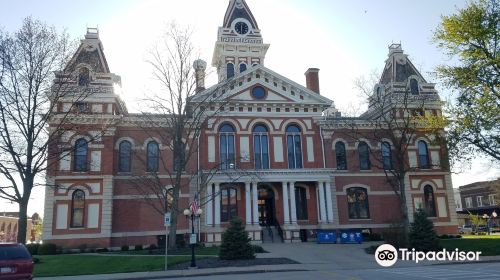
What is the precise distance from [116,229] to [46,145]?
36.7 feet

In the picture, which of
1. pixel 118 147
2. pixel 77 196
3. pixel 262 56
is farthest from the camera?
pixel 262 56

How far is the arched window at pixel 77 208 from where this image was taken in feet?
106

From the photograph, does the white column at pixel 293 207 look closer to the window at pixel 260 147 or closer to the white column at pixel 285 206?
the white column at pixel 285 206

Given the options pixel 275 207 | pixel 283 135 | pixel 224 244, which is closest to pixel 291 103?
pixel 283 135

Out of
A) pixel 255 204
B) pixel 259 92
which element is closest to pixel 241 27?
pixel 259 92

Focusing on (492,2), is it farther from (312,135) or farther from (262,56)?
(262,56)

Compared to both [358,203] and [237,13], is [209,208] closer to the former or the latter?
[358,203]

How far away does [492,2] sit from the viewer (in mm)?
27516

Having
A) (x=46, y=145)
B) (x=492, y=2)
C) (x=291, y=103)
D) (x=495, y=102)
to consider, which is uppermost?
(x=492, y=2)

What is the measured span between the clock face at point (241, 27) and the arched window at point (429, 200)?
27.9 meters

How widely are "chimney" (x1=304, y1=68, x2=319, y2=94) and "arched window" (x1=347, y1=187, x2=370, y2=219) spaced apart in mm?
10175

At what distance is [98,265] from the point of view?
70.4 feet

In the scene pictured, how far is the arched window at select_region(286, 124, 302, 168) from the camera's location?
3603 centimetres

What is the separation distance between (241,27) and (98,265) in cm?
3760
